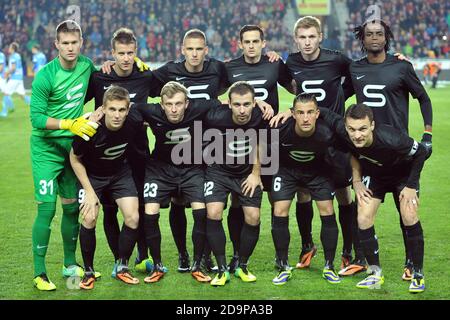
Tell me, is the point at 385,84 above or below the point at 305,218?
above

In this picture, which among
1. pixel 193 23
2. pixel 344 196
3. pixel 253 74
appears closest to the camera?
pixel 253 74

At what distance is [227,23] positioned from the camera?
40.5 meters

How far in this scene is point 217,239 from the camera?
7441 millimetres

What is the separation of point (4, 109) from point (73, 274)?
16.3m

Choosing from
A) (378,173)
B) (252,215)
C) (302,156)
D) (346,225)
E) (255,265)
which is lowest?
(255,265)

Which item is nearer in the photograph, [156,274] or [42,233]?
[42,233]

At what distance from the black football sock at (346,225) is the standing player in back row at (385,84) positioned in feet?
2.03

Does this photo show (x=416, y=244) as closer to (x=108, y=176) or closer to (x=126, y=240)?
(x=126, y=240)

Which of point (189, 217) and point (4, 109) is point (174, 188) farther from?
point (4, 109)

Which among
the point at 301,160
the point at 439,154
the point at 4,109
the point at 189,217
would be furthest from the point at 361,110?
the point at 4,109

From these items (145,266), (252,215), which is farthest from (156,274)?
(252,215)

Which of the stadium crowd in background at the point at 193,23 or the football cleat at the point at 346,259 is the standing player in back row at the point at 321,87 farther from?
the stadium crowd in background at the point at 193,23

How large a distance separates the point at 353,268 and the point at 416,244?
0.84m

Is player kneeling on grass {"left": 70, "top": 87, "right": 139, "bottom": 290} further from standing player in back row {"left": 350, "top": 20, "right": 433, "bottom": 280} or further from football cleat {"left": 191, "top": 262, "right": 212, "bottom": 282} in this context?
standing player in back row {"left": 350, "top": 20, "right": 433, "bottom": 280}
